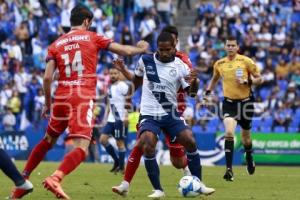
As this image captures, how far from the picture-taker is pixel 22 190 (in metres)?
12.5

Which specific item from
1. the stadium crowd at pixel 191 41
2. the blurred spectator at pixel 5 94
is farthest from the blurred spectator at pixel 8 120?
the blurred spectator at pixel 5 94

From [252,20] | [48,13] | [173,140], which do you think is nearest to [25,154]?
[48,13]

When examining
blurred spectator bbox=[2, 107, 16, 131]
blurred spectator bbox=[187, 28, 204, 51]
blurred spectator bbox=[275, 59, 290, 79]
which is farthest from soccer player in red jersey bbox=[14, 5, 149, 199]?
blurred spectator bbox=[187, 28, 204, 51]

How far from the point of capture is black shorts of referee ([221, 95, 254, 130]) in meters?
20.0

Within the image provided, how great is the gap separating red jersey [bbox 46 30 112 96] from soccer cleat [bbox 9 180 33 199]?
1523 millimetres

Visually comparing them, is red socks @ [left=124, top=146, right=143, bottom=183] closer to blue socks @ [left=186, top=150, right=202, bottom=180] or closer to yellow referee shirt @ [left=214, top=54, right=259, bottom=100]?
blue socks @ [left=186, top=150, right=202, bottom=180]

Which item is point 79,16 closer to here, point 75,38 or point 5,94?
point 75,38

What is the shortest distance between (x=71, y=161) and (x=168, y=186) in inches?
188

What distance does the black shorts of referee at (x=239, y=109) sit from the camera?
20047 millimetres

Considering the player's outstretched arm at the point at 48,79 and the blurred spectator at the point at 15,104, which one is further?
the blurred spectator at the point at 15,104

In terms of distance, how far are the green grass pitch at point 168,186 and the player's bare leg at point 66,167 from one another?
127cm

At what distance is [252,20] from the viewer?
37.8 meters

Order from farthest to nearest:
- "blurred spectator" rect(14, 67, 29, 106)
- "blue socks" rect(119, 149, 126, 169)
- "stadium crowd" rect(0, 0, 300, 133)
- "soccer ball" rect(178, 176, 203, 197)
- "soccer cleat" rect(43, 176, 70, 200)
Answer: "blurred spectator" rect(14, 67, 29, 106)
"stadium crowd" rect(0, 0, 300, 133)
"blue socks" rect(119, 149, 126, 169)
"soccer ball" rect(178, 176, 203, 197)
"soccer cleat" rect(43, 176, 70, 200)

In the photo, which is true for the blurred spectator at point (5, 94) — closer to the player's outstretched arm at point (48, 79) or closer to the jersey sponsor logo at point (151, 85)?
the jersey sponsor logo at point (151, 85)
